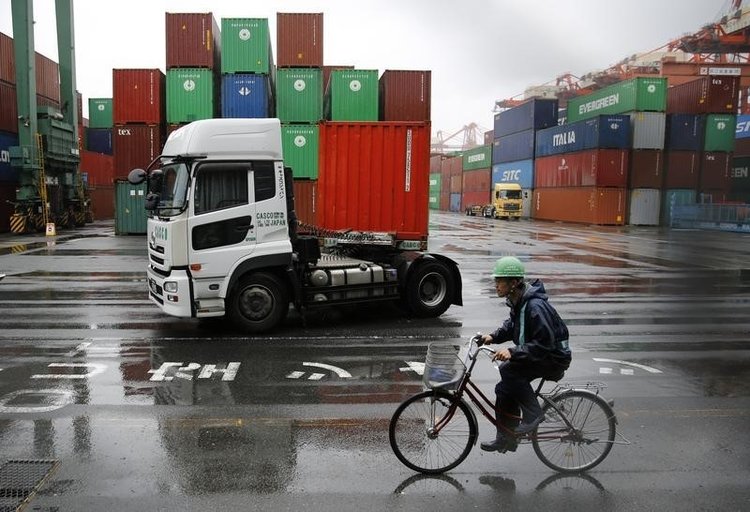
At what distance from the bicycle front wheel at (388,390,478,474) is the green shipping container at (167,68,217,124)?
27.0 m

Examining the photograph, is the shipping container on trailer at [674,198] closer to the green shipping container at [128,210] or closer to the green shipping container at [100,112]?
the green shipping container at [128,210]

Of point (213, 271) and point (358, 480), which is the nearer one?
point (358, 480)

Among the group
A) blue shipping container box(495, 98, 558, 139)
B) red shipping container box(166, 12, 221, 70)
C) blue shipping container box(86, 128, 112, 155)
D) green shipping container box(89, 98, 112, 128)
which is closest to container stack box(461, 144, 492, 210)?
blue shipping container box(495, 98, 558, 139)

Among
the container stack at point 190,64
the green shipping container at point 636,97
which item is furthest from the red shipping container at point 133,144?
the green shipping container at point 636,97

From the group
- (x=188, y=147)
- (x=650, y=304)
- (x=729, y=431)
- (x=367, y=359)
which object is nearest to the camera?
(x=729, y=431)

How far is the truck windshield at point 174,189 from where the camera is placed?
27.7ft

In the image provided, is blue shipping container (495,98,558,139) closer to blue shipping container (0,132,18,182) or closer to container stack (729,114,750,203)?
container stack (729,114,750,203)

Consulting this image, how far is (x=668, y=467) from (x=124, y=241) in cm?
2697

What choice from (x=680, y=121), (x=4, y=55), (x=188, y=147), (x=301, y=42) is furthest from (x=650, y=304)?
(x=680, y=121)

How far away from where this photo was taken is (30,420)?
560cm

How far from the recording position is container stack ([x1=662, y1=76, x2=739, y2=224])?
44406 millimetres

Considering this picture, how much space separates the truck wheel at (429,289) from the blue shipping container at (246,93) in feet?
65.4

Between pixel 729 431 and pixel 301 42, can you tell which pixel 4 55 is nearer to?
pixel 301 42

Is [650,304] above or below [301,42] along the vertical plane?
below
